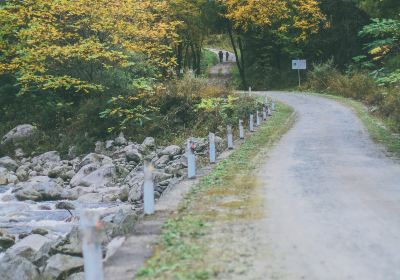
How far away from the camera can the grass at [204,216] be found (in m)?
6.63

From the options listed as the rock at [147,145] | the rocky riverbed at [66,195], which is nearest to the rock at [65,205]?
the rocky riverbed at [66,195]

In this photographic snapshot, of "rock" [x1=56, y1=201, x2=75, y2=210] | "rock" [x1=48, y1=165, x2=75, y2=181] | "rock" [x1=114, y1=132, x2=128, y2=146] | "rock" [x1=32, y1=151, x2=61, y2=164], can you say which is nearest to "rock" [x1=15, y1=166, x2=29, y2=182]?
"rock" [x1=48, y1=165, x2=75, y2=181]

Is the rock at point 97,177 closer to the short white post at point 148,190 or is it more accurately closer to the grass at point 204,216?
the grass at point 204,216

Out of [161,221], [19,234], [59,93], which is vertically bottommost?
[19,234]

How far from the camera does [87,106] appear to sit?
28.3 m

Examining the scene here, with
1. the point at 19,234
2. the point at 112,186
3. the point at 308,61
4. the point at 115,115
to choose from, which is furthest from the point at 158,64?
the point at 308,61

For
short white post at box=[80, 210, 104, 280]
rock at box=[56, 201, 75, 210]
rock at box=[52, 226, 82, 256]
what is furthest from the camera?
rock at box=[56, 201, 75, 210]

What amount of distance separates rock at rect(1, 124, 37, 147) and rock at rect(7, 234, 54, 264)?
1673 cm

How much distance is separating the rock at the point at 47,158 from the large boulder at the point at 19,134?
2.89 m

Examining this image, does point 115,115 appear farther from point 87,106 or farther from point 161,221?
point 161,221

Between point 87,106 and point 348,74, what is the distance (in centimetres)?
2402

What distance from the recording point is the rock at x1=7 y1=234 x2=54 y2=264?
1072 centimetres

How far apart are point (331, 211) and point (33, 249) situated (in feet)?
21.2

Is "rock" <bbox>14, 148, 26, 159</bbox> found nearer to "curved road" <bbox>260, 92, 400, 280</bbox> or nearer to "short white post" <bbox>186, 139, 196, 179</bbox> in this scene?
"curved road" <bbox>260, 92, 400, 280</bbox>
